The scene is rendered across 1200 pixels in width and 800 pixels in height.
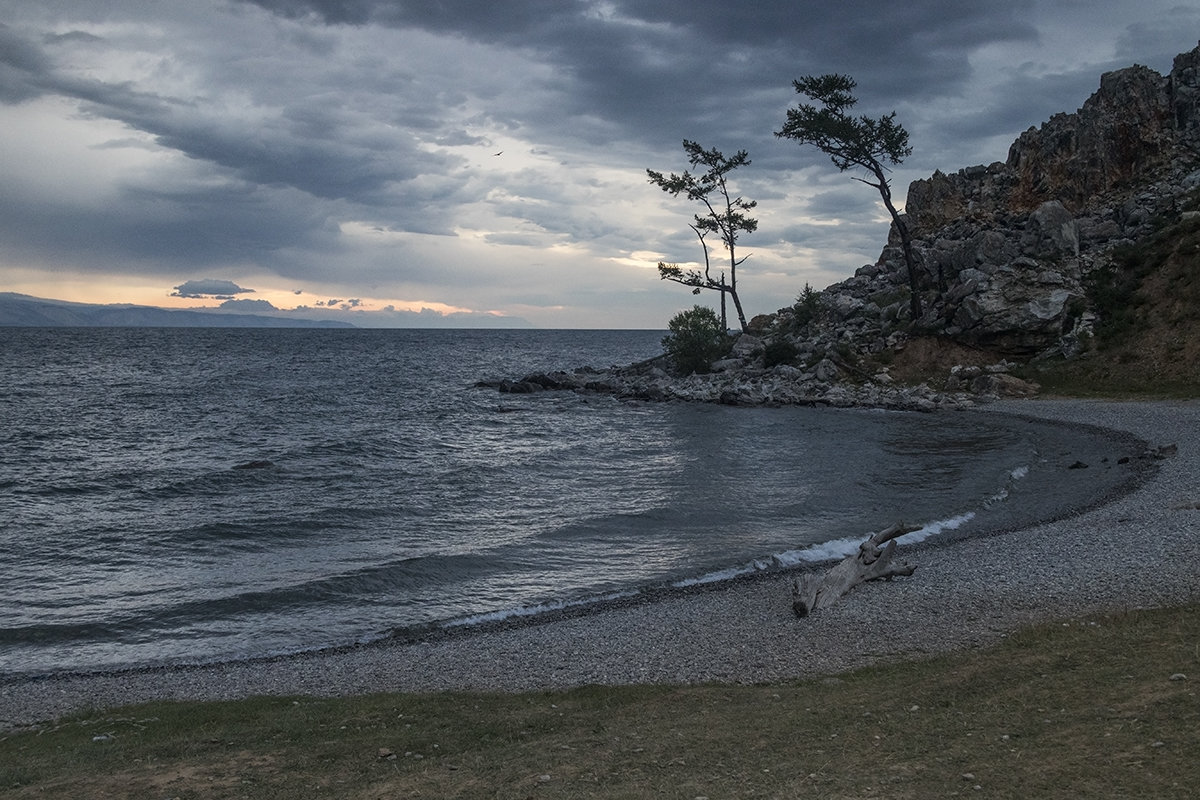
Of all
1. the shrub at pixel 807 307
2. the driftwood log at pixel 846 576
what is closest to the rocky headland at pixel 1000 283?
the shrub at pixel 807 307

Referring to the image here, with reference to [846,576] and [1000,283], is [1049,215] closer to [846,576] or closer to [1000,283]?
[1000,283]

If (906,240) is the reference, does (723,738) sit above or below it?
below

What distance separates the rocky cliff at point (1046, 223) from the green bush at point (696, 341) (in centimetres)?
702

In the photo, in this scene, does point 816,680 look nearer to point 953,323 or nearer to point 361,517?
point 361,517

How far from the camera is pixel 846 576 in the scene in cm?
1692

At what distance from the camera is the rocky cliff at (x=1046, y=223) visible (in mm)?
51844

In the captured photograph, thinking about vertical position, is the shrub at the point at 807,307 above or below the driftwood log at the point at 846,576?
above

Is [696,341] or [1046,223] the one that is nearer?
[1046,223]

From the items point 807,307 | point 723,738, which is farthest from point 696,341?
point 723,738

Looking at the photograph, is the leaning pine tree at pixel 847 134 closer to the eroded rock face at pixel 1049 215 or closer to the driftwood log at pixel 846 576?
the eroded rock face at pixel 1049 215

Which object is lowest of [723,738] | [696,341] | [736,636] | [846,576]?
[736,636]

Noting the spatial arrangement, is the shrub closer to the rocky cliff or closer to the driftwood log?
the rocky cliff

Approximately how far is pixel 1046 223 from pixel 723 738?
58218 millimetres

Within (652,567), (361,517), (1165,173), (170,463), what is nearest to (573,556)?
(652,567)
